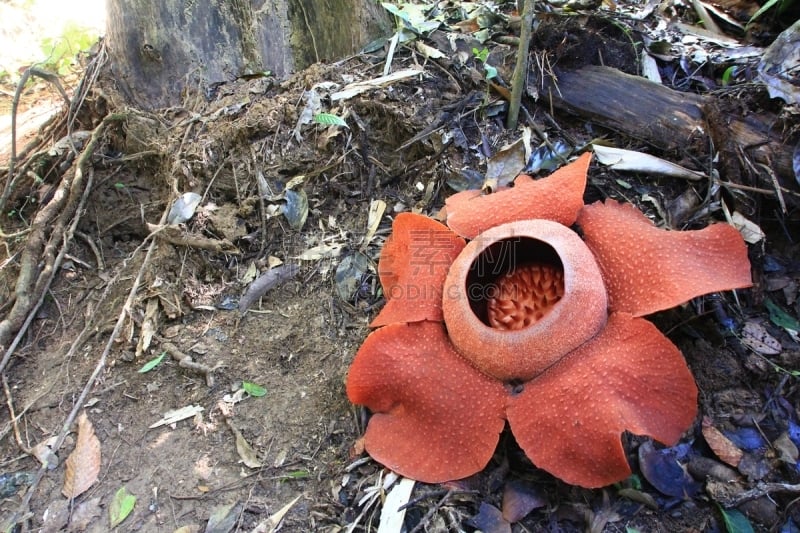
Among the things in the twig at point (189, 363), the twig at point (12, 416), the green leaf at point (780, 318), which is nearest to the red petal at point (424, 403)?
the twig at point (189, 363)

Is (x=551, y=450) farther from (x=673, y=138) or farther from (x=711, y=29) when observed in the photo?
(x=711, y=29)

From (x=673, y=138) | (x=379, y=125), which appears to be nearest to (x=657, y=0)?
(x=673, y=138)

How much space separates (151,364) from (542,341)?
1705 mm

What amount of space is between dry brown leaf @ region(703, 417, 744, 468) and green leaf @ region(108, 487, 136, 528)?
209 centimetres

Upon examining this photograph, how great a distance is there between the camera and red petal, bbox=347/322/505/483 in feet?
6.12

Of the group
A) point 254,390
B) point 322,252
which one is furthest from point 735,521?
point 322,252

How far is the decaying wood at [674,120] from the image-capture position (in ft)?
7.59

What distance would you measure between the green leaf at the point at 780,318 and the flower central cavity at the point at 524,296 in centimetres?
85

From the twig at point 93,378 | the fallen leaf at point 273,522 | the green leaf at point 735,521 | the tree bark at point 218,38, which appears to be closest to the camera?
the green leaf at point 735,521

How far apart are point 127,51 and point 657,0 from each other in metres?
3.15

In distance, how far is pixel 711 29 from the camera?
3.21m

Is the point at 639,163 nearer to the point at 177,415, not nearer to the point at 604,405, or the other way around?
the point at 604,405

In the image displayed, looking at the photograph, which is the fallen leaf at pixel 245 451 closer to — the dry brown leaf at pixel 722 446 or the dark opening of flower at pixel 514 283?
the dark opening of flower at pixel 514 283

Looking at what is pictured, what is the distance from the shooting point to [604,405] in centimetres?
171
